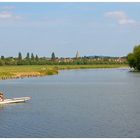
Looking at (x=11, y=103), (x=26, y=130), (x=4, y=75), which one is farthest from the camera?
(x=4, y=75)

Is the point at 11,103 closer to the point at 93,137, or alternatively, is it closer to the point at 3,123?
the point at 3,123

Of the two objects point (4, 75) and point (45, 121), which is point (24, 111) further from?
point (4, 75)

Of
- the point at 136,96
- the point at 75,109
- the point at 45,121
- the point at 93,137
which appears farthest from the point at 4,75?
the point at 93,137

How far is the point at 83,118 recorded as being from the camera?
38156 millimetres

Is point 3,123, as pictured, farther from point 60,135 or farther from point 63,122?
point 60,135

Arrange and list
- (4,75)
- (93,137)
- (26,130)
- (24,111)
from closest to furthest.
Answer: (93,137), (26,130), (24,111), (4,75)

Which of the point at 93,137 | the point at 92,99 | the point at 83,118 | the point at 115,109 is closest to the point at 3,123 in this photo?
the point at 83,118

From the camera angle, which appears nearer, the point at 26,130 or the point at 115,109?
the point at 26,130

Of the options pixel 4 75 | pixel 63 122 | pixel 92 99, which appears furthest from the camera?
pixel 4 75

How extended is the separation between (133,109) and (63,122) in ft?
33.5

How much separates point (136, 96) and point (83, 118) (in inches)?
818

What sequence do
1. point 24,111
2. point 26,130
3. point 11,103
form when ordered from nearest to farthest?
point 26,130 < point 24,111 < point 11,103

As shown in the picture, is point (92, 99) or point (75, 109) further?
point (92, 99)

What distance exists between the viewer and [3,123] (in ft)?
118
